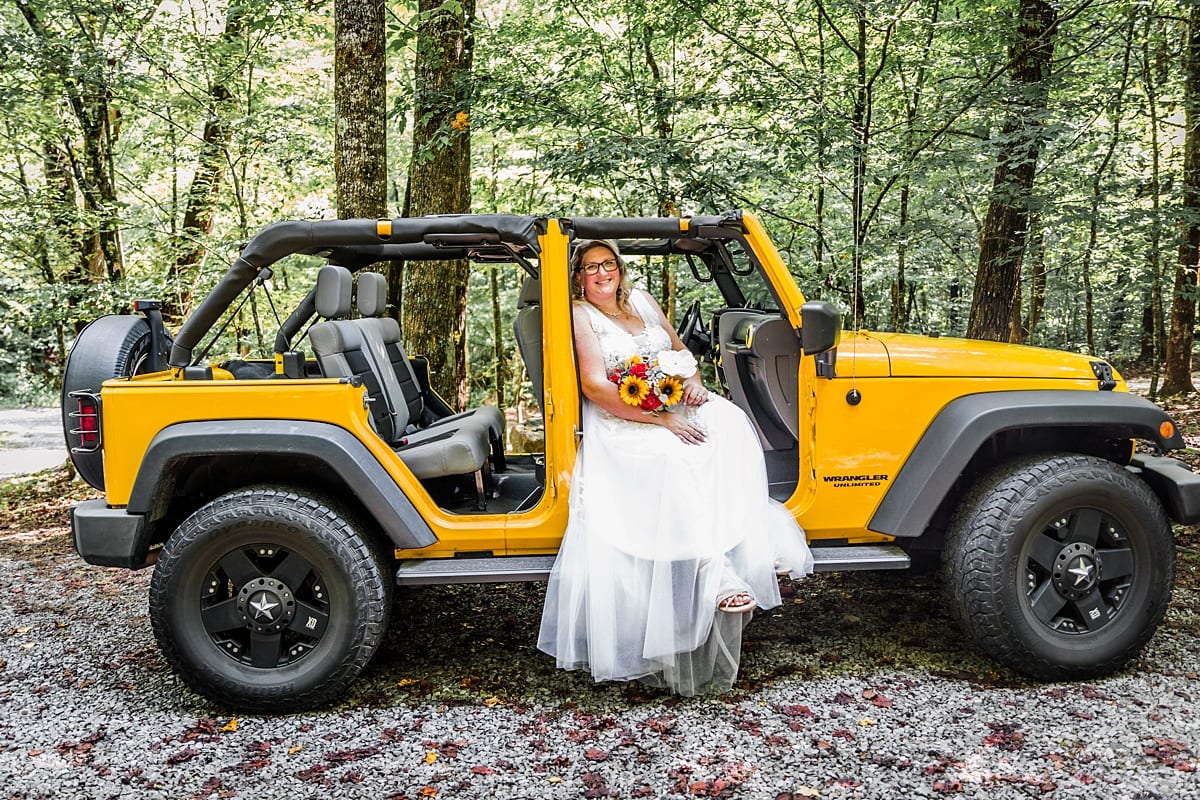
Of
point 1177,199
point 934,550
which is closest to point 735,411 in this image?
point 934,550

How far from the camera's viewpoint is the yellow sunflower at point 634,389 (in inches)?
147

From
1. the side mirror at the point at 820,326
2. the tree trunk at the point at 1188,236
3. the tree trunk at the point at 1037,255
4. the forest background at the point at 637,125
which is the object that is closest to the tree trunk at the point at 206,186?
the forest background at the point at 637,125

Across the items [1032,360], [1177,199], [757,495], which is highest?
[1177,199]

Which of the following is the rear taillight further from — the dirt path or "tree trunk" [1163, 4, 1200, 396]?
the dirt path

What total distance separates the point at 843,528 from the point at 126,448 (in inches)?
121

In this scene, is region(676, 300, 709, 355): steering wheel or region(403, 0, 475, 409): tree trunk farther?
region(403, 0, 475, 409): tree trunk

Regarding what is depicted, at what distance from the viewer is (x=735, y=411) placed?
155 inches

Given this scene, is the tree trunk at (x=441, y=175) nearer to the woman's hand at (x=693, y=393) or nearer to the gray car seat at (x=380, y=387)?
the gray car seat at (x=380, y=387)

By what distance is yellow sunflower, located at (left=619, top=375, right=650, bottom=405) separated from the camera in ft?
12.2

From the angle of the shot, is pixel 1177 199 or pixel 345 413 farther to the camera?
pixel 1177 199

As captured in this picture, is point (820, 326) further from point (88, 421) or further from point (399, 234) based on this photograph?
point (88, 421)

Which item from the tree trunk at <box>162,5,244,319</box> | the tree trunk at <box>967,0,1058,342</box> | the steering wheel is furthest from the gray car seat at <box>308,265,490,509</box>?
the tree trunk at <box>967,0,1058,342</box>

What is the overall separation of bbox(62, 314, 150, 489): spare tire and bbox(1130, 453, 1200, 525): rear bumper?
4634 mm

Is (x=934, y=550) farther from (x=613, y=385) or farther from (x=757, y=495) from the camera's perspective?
(x=613, y=385)
